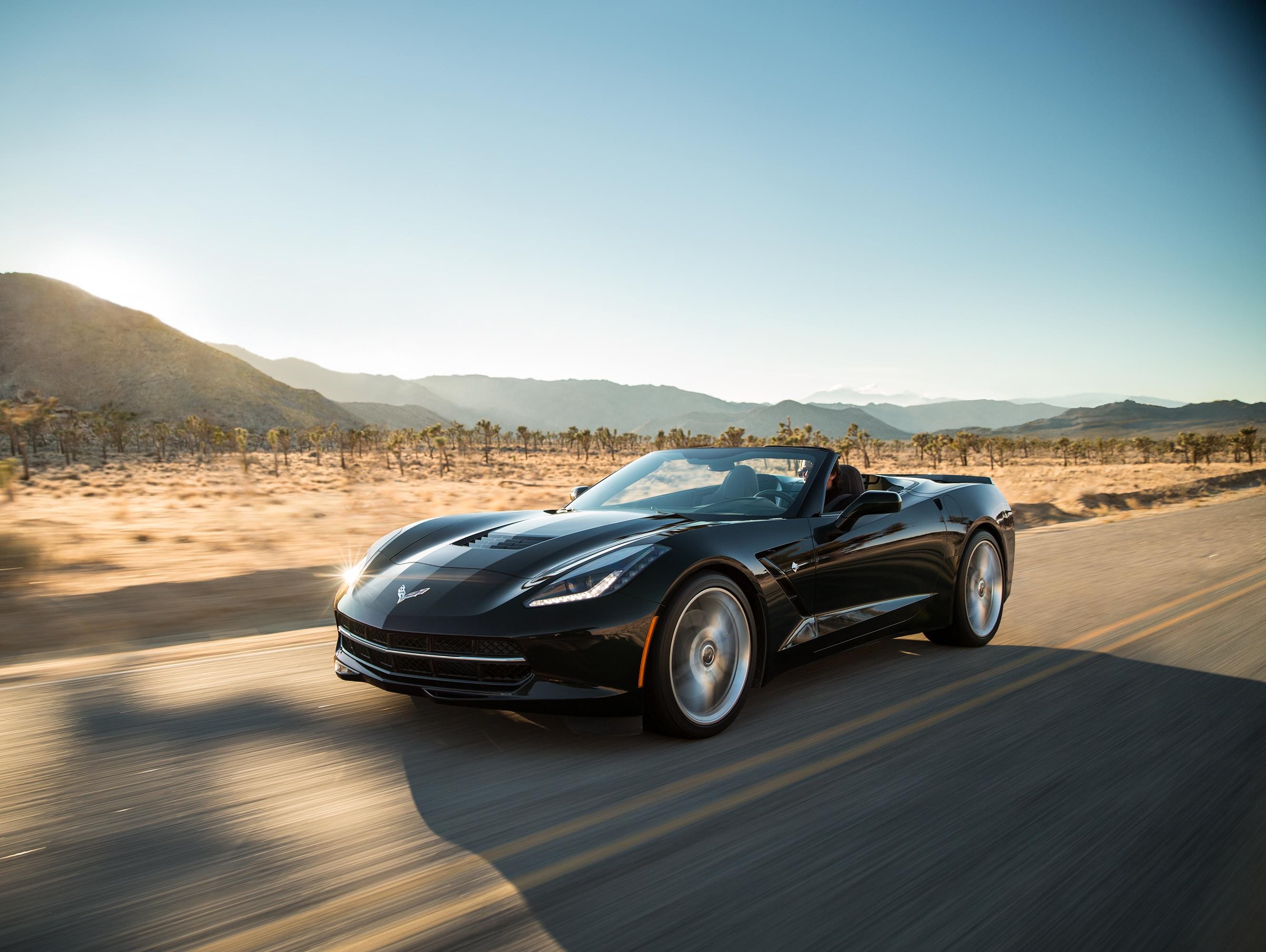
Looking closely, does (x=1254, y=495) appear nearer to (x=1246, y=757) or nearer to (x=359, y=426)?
(x=1246, y=757)

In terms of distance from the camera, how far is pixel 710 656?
3.81 meters

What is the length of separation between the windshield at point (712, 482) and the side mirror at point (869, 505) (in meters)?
0.26

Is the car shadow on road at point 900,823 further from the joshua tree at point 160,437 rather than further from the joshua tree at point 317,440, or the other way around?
the joshua tree at point 317,440

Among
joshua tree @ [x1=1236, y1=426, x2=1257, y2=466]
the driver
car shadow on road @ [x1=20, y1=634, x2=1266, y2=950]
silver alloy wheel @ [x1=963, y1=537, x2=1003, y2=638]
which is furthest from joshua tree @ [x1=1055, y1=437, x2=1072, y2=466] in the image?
car shadow on road @ [x1=20, y1=634, x2=1266, y2=950]

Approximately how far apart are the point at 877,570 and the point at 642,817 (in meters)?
2.36

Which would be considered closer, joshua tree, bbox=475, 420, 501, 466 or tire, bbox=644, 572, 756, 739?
tire, bbox=644, 572, 756, 739

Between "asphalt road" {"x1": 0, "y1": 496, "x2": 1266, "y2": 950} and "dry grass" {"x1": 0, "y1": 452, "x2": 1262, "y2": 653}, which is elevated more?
"asphalt road" {"x1": 0, "y1": 496, "x2": 1266, "y2": 950}

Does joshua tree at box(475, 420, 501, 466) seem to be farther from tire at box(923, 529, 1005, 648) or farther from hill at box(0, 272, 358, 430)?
tire at box(923, 529, 1005, 648)

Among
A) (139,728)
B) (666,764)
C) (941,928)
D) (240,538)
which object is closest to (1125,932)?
(941,928)

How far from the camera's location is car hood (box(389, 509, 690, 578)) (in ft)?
12.3

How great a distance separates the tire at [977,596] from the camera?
5.52m

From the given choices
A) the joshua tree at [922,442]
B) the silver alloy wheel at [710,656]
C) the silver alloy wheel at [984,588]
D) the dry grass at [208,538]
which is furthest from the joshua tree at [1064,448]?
the silver alloy wheel at [710,656]

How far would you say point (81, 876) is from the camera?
2457mm

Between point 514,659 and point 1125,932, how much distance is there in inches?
85.4
